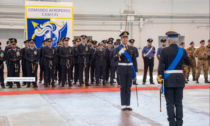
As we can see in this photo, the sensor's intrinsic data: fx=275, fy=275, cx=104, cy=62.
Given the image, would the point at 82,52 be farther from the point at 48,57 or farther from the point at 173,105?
the point at 173,105

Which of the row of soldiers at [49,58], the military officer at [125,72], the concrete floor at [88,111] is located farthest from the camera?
the row of soldiers at [49,58]

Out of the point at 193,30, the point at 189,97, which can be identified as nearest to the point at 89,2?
the point at 193,30

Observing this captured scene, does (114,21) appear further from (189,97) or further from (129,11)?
(189,97)

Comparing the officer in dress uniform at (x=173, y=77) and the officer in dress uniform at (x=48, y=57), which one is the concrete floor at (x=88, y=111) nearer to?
the officer in dress uniform at (x=173, y=77)

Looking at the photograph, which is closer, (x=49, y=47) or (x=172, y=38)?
(x=172, y=38)

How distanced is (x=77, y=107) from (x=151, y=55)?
18.2ft

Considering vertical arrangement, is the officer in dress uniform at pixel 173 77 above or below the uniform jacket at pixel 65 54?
below

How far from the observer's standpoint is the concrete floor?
514 cm

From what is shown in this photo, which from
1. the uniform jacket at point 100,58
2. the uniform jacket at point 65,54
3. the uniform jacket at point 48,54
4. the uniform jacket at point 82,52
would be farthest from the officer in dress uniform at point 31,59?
the uniform jacket at point 100,58

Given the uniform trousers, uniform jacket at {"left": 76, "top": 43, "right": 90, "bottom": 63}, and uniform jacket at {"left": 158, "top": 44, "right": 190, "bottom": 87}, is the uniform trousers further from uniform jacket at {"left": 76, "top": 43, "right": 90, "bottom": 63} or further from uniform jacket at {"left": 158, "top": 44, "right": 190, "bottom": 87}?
uniform jacket at {"left": 76, "top": 43, "right": 90, "bottom": 63}

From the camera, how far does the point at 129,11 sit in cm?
1853

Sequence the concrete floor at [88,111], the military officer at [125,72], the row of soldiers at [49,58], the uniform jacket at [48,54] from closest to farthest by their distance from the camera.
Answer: the concrete floor at [88,111] → the military officer at [125,72] → the row of soldiers at [49,58] → the uniform jacket at [48,54]

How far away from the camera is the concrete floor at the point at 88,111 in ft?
16.9

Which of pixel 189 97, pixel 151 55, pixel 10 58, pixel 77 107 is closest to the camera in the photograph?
pixel 77 107
